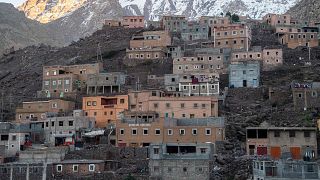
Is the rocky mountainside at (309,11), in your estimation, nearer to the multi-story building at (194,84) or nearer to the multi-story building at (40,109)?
the multi-story building at (194,84)

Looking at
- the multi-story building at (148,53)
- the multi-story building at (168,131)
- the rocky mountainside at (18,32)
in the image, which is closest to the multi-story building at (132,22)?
the multi-story building at (148,53)

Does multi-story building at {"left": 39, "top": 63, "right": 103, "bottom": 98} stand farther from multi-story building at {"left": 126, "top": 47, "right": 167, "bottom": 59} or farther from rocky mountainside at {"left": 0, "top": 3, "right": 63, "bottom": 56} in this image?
rocky mountainside at {"left": 0, "top": 3, "right": 63, "bottom": 56}

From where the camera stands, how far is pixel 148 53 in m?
86.1

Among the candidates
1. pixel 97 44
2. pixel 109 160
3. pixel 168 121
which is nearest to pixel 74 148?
pixel 109 160

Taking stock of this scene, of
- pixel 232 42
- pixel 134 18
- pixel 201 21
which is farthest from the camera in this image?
pixel 134 18

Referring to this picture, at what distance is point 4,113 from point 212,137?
2723 cm

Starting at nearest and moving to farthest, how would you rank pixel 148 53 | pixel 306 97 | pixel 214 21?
pixel 306 97 < pixel 148 53 < pixel 214 21

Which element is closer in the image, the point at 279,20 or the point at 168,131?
the point at 168,131

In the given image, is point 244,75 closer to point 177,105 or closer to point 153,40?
point 177,105

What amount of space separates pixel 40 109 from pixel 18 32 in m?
105

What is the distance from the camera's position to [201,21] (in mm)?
101125

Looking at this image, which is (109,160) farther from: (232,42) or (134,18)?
(134,18)

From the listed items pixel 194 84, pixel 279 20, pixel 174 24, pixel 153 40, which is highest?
pixel 279 20

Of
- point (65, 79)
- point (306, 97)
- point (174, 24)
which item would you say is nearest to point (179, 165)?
point (306, 97)
